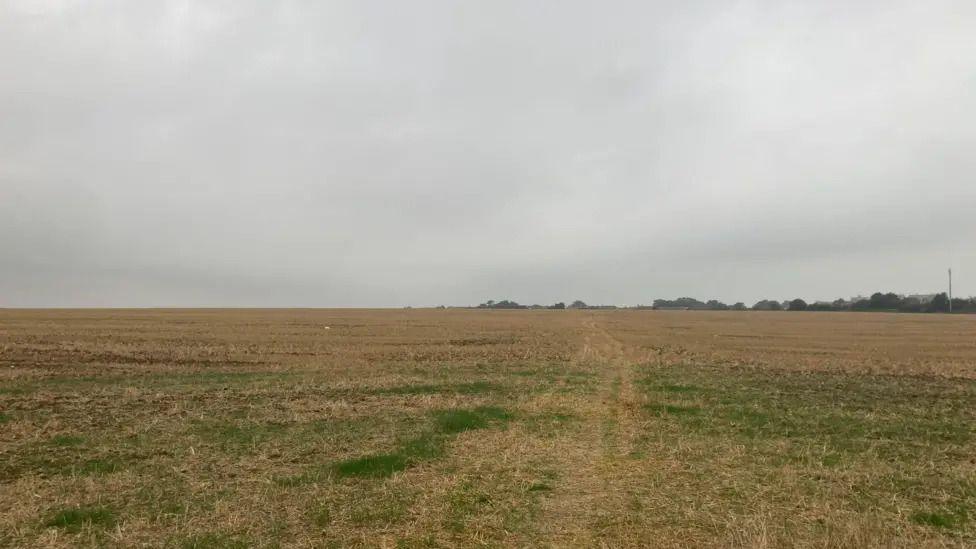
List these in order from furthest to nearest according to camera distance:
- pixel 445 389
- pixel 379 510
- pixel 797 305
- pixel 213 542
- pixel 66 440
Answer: pixel 797 305, pixel 445 389, pixel 66 440, pixel 379 510, pixel 213 542

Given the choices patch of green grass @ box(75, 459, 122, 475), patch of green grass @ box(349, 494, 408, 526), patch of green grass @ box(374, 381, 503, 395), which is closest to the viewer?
patch of green grass @ box(349, 494, 408, 526)

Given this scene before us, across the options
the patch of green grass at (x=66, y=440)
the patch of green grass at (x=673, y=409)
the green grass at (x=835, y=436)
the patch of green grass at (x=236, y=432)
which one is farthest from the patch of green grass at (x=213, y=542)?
the patch of green grass at (x=673, y=409)

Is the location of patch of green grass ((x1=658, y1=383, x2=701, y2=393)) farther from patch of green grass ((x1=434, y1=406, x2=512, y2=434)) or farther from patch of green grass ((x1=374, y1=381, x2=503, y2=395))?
patch of green grass ((x1=434, y1=406, x2=512, y2=434))

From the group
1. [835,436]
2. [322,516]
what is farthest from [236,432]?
[835,436]

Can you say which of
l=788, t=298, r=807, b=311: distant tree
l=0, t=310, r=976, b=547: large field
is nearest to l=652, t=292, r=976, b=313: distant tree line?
l=788, t=298, r=807, b=311: distant tree

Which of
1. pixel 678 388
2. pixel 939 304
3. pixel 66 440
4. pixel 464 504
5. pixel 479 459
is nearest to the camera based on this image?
pixel 464 504

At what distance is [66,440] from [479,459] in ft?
25.3

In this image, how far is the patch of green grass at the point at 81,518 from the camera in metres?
7.68

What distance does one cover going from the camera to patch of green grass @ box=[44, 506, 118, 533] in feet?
25.2

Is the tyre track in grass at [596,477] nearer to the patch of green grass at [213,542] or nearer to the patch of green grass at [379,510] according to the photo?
the patch of green grass at [379,510]

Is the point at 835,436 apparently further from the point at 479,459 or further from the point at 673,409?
the point at 479,459

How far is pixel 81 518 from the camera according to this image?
793cm

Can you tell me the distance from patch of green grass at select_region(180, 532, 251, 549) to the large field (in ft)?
0.15

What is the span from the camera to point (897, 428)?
1440cm
